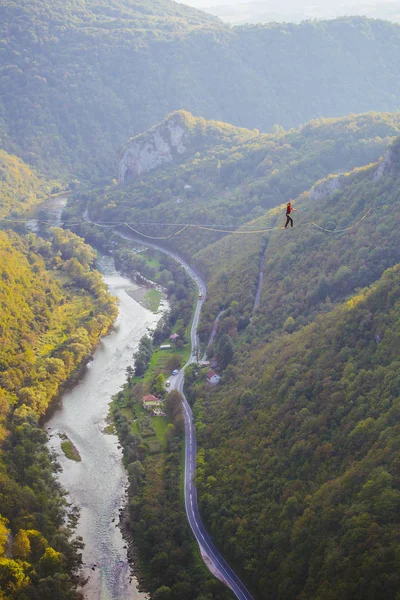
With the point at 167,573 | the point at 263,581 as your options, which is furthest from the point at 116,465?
the point at 263,581

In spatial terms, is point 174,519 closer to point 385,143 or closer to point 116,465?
point 116,465

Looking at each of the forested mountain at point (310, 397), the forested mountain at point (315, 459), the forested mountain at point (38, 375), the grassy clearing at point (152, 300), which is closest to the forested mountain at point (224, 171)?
the grassy clearing at point (152, 300)

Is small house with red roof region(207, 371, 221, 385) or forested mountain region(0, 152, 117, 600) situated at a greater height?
small house with red roof region(207, 371, 221, 385)

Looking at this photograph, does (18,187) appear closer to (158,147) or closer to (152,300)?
(158,147)

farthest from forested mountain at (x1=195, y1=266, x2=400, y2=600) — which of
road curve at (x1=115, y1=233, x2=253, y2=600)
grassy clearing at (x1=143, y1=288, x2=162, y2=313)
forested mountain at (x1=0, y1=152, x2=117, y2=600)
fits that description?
grassy clearing at (x1=143, y1=288, x2=162, y2=313)

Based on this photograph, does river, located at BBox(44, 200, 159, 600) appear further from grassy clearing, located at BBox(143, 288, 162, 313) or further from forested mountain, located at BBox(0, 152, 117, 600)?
grassy clearing, located at BBox(143, 288, 162, 313)

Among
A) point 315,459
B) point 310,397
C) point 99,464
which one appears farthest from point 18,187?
point 315,459
